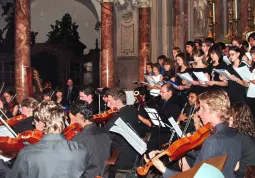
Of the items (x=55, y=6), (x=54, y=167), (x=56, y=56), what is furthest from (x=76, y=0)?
(x=54, y=167)

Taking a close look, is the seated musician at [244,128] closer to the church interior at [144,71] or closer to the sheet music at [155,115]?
the church interior at [144,71]

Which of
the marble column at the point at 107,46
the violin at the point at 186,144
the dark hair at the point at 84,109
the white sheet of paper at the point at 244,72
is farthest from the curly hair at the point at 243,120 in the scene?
the marble column at the point at 107,46

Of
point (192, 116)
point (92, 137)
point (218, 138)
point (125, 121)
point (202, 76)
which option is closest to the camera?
point (218, 138)

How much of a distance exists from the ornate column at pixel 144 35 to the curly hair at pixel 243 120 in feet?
39.8

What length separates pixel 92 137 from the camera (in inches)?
227

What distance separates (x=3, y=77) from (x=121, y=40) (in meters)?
5.14

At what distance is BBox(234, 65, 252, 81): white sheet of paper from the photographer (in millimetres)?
7552

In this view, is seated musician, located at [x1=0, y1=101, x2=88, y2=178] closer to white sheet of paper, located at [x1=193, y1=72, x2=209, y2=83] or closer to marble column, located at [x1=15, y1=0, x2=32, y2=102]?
white sheet of paper, located at [x1=193, y1=72, x2=209, y2=83]

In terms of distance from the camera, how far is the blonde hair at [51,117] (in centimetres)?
431

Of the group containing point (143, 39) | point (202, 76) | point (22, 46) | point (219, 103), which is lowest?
point (219, 103)

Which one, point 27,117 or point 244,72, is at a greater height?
point 244,72

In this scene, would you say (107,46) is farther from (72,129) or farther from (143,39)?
(72,129)

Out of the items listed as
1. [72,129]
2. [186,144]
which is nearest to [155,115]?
[72,129]

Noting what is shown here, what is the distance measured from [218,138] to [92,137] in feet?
6.56
